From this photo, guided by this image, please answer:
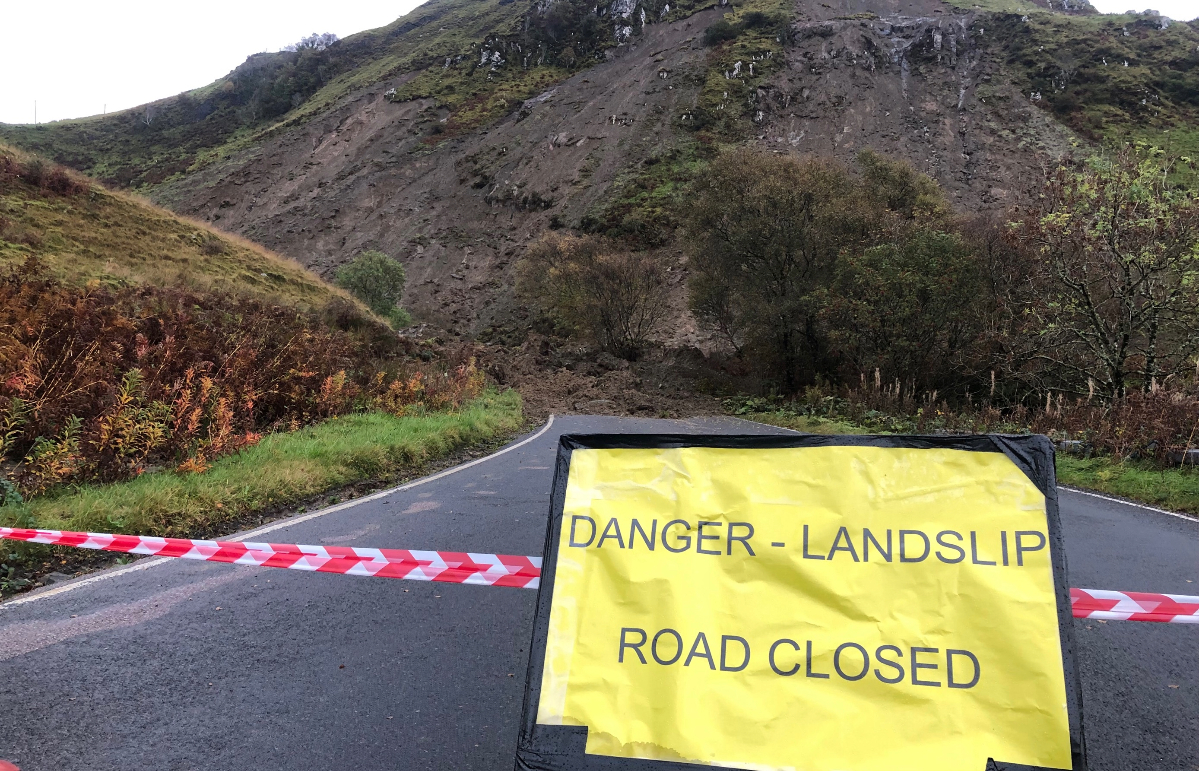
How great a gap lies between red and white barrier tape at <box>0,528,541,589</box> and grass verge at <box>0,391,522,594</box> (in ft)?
5.36

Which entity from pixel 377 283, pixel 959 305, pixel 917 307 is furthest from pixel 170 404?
pixel 377 283

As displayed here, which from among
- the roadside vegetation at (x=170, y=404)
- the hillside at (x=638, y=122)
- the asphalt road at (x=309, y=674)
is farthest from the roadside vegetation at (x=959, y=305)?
the hillside at (x=638, y=122)

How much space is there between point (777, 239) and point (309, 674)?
24839mm

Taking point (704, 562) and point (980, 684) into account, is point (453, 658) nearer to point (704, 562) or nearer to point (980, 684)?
point (704, 562)

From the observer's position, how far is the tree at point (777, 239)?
24.7 m

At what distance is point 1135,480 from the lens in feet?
30.0

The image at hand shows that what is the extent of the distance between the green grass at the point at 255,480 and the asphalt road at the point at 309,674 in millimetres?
989

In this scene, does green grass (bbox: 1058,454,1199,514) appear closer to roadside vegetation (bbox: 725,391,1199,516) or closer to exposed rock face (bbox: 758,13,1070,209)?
roadside vegetation (bbox: 725,391,1199,516)

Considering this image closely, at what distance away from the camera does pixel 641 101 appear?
66438 mm

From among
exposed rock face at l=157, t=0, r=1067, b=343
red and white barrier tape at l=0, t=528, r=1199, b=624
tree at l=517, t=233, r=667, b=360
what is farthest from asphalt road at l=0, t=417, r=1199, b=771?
exposed rock face at l=157, t=0, r=1067, b=343

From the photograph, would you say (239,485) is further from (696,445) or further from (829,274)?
(829,274)

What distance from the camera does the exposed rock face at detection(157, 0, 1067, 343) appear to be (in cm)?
5384

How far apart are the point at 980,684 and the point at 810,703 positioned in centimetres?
53

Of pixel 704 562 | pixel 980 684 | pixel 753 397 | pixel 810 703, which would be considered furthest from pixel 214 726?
pixel 753 397
